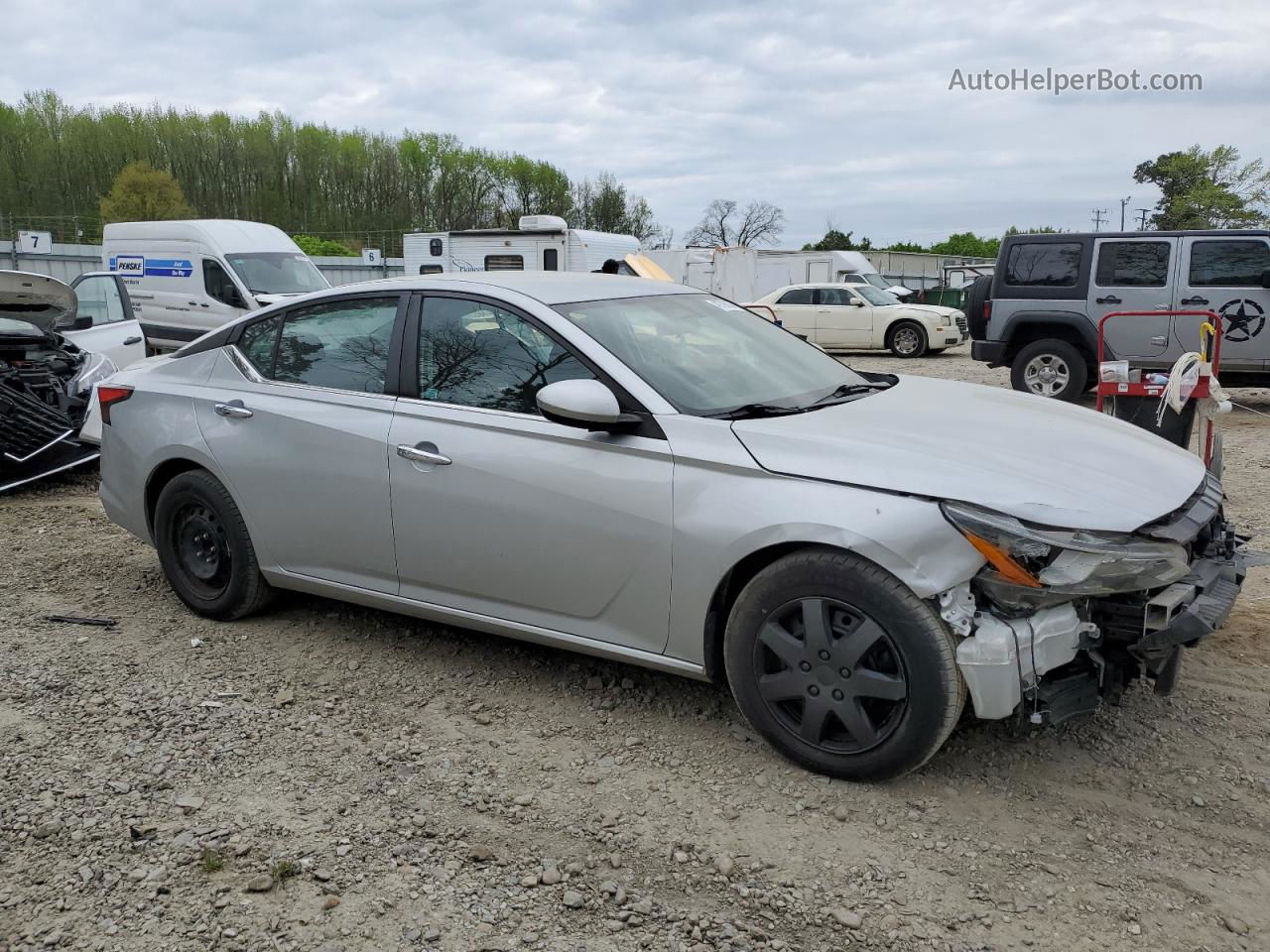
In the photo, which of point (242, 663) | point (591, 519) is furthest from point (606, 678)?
point (242, 663)

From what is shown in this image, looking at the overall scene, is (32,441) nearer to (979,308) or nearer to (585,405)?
(585,405)

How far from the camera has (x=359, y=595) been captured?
4.20 metres

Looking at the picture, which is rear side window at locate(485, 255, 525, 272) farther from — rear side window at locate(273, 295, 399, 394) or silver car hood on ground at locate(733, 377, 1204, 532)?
silver car hood on ground at locate(733, 377, 1204, 532)

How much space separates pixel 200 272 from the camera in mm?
15750

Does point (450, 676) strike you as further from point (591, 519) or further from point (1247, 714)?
point (1247, 714)

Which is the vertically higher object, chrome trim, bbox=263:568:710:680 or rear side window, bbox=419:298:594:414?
rear side window, bbox=419:298:594:414

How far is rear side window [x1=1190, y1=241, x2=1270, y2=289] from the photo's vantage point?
1116cm

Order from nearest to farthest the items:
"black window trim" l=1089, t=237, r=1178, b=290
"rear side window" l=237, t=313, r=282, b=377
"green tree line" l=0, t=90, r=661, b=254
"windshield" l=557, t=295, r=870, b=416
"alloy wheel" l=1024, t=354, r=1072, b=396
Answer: "windshield" l=557, t=295, r=870, b=416 → "rear side window" l=237, t=313, r=282, b=377 → "black window trim" l=1089, t=237, r=1178, b=290 → "alloy wheel" l=1024, t=354, r=1072, b=396 → "green tree line" l=0, t=90, r=661, b=254

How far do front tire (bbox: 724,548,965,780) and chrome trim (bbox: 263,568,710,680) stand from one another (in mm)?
269

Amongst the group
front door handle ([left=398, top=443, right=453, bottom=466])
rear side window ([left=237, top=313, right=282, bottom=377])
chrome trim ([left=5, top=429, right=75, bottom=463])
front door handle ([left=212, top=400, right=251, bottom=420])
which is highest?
rear side window ([left=237, top=313, right=282, bottom=377])

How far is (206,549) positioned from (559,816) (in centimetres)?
241

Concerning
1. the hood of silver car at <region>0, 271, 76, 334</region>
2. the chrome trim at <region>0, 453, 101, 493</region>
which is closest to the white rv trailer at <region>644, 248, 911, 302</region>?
the hood of silver car at <region>0, 271, 76, 334</region>

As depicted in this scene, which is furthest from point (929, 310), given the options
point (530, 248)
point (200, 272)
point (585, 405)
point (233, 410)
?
point (585, 405)

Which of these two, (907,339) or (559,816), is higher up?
(907,339)
